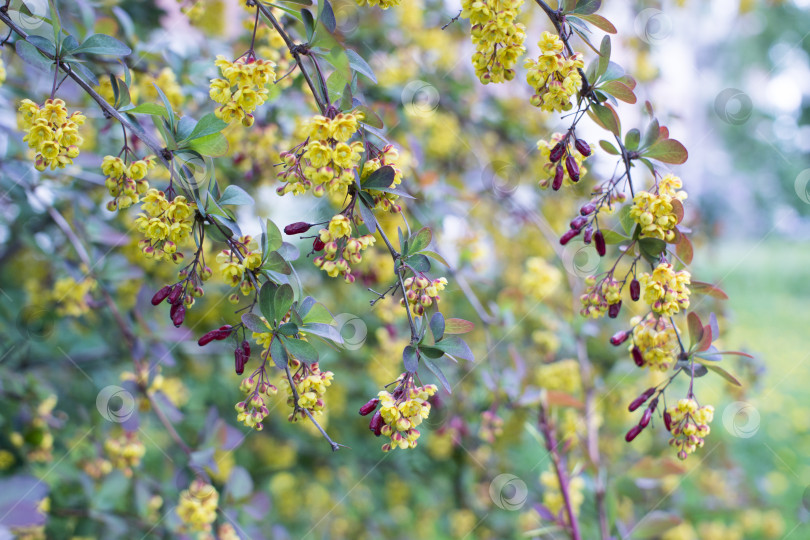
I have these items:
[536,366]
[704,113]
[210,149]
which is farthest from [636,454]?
[704,113]

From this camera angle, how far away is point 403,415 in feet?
2.78

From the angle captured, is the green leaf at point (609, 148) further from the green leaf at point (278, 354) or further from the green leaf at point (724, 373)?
the green leaf at point (278, 354)

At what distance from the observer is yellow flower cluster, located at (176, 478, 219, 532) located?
1245mm

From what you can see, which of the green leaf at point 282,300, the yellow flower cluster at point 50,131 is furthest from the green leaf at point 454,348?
the yellow flower cluster at point 50,131

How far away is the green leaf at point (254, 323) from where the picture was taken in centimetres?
83

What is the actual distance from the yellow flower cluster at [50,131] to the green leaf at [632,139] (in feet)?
2.87

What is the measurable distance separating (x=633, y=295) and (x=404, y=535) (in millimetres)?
2549

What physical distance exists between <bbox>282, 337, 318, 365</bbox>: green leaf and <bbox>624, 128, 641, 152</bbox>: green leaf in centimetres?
62

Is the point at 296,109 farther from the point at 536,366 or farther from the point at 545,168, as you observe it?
the point at 536,366

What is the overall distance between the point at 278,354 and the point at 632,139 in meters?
0.68

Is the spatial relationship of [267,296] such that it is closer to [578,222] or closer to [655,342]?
[578,222]

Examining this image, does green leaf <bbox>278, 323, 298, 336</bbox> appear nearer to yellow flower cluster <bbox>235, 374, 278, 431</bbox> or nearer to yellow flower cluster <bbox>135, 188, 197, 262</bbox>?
yellow flower cluster <bbox>235, 374, 278, 431</bbox>

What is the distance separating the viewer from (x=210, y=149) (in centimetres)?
86

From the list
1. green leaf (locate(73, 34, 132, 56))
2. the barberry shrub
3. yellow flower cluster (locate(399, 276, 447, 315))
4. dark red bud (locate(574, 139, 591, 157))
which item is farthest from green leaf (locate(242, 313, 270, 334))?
dark red bud (locate(574, 139, 591, 157))
